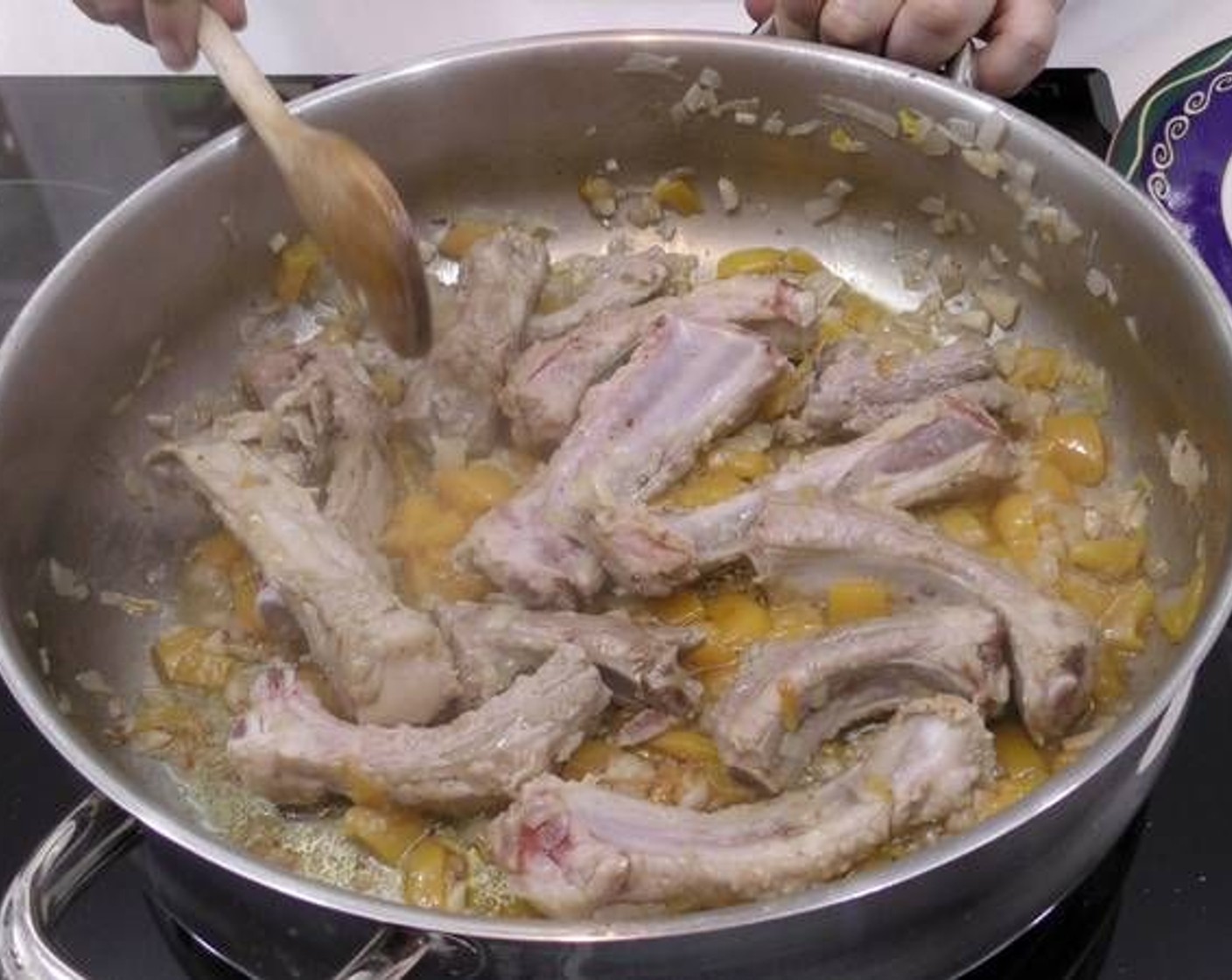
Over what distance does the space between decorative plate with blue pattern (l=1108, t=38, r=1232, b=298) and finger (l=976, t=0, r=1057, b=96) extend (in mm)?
172

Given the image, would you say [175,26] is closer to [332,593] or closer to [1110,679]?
[332,593]

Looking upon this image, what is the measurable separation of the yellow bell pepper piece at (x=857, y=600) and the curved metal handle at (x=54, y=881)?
2.26 ft

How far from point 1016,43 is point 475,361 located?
708mm


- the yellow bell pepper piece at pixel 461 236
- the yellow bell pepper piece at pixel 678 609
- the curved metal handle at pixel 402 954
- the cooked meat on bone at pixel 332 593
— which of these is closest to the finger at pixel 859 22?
the yellow bell pepper piece at pixel 461 236

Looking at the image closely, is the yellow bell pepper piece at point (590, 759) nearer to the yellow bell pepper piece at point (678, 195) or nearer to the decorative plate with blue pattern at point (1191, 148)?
the yellow bell pepper piece at point (678, 195)

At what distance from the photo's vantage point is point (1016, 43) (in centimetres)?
178

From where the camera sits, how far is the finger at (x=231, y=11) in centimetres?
169

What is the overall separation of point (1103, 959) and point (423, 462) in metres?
0.86

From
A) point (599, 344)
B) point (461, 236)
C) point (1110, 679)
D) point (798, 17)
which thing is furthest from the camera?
point (461, 236)

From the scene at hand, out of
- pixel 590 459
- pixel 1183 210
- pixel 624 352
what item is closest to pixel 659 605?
pixel 590 459

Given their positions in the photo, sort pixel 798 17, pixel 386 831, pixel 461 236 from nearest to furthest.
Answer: pixel 386 831
pixel 798 17
pixel 461 236

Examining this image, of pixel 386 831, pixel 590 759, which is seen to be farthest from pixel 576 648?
pixel 386 831

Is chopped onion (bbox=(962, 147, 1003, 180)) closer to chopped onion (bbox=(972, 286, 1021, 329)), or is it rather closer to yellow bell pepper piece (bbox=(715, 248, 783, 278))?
chopped onion (bbox=(972, 286, 1021, 329))

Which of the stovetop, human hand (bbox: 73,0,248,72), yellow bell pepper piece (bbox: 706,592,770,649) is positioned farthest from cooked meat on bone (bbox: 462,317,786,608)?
human hand (bbox: 73,0,248,72)
